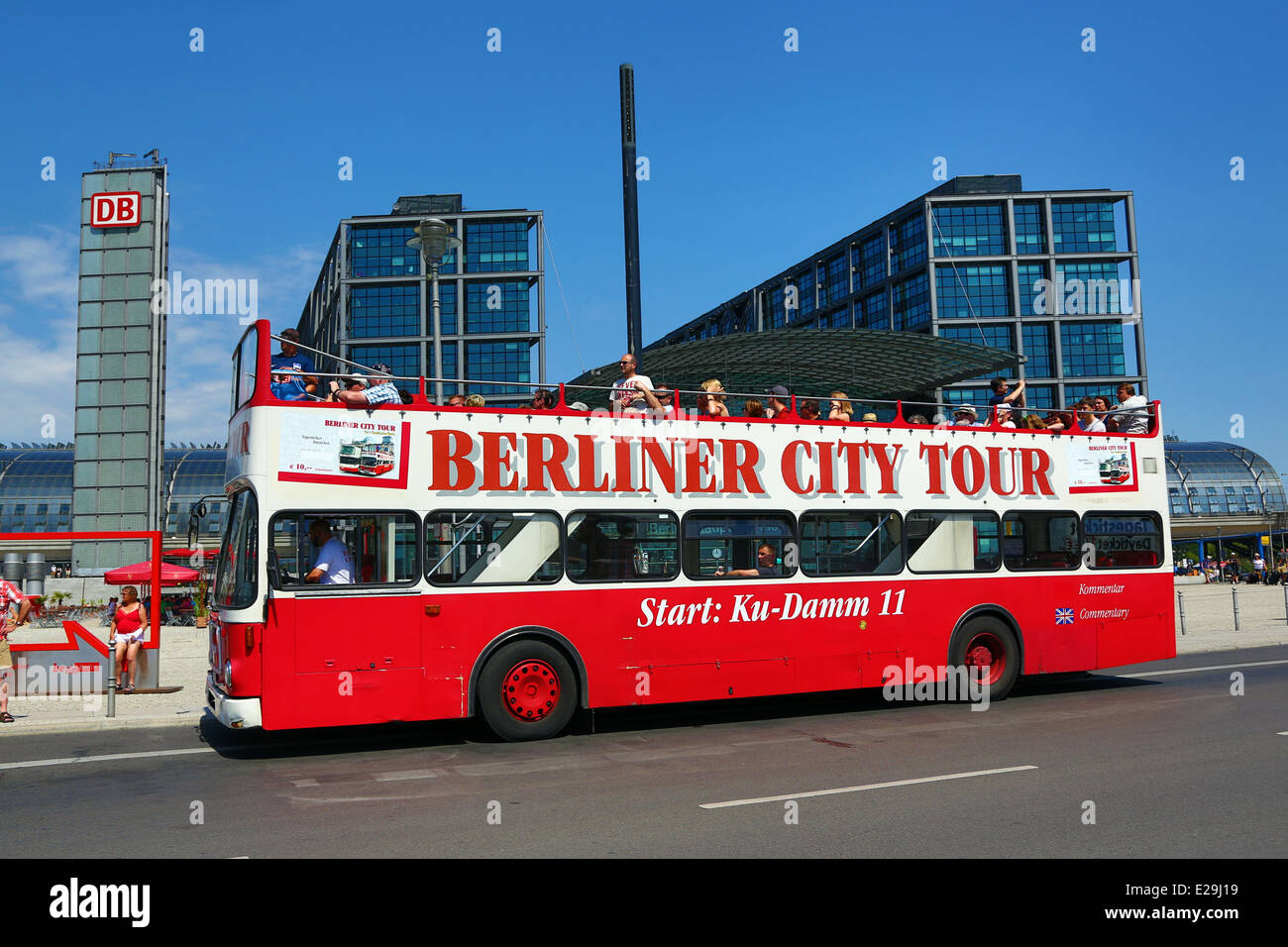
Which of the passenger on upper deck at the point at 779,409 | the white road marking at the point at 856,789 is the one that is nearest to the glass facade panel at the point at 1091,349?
the passenger on upper deck at the point at 779,409

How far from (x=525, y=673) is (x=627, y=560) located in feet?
5.29

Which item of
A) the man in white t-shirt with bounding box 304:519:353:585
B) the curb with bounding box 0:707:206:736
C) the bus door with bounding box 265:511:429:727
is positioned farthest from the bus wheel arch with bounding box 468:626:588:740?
the curb with bounding box 0:707:206:736

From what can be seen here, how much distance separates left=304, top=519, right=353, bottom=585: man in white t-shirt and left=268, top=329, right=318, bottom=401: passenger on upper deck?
1.26 meters

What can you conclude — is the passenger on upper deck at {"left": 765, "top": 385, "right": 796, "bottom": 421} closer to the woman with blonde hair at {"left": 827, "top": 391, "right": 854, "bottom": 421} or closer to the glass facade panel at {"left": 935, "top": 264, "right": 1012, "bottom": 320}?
the woman with blonde hair at {"left": 827, "top": 391, "right": 854, "bottom": 421}

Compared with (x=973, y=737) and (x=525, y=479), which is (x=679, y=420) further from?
(x=973, y=737)

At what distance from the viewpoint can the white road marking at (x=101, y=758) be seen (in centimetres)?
994

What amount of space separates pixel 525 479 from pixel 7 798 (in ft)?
17.1

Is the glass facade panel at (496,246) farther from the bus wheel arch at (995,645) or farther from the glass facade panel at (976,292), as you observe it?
the bus wheel arch at (995,645)

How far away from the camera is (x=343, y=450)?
10047 mm

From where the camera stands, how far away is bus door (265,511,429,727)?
31.7ft

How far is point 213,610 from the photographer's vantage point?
10.8 metres

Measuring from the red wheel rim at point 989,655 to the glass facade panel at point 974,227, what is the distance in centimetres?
6460
